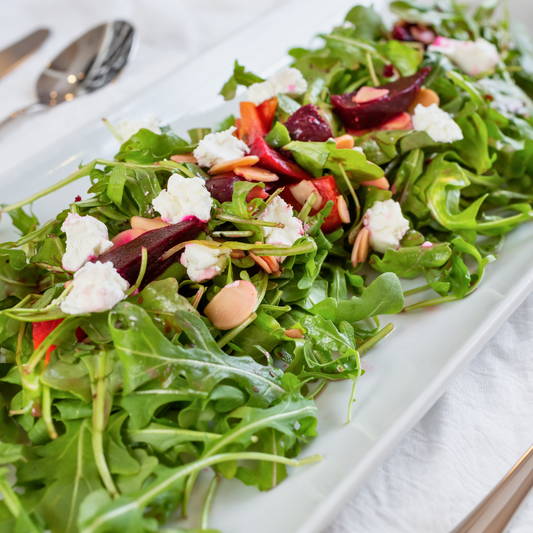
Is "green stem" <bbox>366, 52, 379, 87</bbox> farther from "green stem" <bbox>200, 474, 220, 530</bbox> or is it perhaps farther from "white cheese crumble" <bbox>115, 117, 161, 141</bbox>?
"green stem" <bbox>200, 474, 220, 530</bbox>

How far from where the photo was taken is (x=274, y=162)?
1235 mm

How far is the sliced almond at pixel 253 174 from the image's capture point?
117 cm

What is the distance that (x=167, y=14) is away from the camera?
242cm

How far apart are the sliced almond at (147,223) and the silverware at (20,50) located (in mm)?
1423

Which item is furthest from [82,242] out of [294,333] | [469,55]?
[469,55]

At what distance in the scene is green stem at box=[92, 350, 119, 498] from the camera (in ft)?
2.74

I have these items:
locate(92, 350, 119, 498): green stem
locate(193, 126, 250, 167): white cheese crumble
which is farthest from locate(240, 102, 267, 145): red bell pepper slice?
locate(92, 350, 119, 498): green stem

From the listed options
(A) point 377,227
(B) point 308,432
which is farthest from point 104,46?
(B) point 308,432

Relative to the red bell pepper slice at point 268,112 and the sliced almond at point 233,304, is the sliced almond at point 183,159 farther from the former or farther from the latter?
the sliced almond at point 233,304

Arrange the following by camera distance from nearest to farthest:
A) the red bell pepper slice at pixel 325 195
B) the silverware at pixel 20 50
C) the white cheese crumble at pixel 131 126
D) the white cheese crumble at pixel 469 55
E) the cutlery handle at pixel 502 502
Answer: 1. the cutlery handle at pixel 502 502
2. the red bell pepper slice at pixel 325 195
3. the white cheese crumble at pixel 131 126
4. the white cheese crumble at pixel 469 55
5. the silverware at pixel 20 50

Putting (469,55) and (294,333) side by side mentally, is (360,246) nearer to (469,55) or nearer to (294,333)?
(294,333)

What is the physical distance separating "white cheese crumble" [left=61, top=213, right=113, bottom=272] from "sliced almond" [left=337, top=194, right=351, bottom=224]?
566 mm

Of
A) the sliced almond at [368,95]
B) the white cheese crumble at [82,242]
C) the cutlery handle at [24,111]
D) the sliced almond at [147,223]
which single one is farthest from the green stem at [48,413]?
the cutlery handle at [24,111]

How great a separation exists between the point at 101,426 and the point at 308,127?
886 mm
